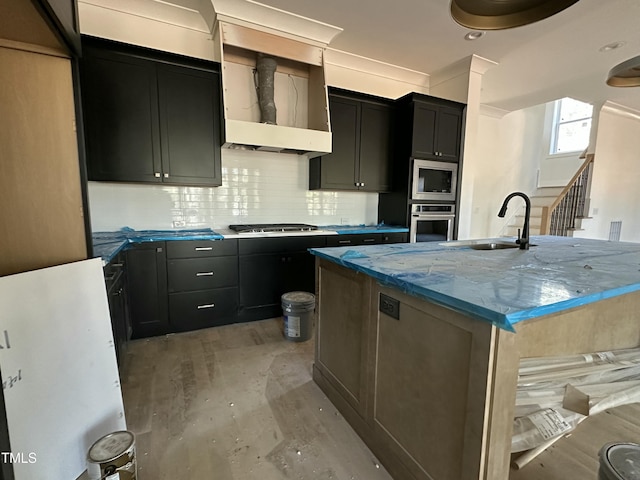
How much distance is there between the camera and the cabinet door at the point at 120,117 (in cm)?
252

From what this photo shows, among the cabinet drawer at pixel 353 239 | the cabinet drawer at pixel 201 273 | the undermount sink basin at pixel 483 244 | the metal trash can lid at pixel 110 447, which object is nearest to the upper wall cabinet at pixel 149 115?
the cabinet drawer at pixel 201 273

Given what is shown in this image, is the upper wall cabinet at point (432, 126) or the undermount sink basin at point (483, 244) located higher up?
the upper wall cabinet at point (432, 126)

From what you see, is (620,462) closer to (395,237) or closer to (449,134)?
(395,237)

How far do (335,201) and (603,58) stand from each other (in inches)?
140

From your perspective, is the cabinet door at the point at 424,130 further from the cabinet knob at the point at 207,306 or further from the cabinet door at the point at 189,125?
the cabinet knob at the point at 207,306

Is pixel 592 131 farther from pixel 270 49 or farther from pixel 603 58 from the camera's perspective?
pixel 270 49

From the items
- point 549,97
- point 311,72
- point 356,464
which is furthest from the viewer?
point 549,97

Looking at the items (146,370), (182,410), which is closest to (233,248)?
(146,370)

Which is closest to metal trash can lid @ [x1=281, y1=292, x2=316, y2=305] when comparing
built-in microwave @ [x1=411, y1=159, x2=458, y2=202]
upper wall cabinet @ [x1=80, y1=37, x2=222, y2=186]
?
upper wall cabinet @ [x1=80, y1=37, x2=222, y2=186]

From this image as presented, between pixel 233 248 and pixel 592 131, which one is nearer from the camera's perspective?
pixel 233 248

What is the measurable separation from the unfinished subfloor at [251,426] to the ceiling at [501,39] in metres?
2.98

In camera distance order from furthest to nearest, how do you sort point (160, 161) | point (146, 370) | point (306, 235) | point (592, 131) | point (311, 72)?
1. point (592, 131)
2. point (311, 72)
3. point (306, 235)
4. point (160, 161)
5. point (146, 370)

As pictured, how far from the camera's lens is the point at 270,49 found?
299 cm

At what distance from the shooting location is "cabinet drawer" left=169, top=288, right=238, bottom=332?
9.18 feet
